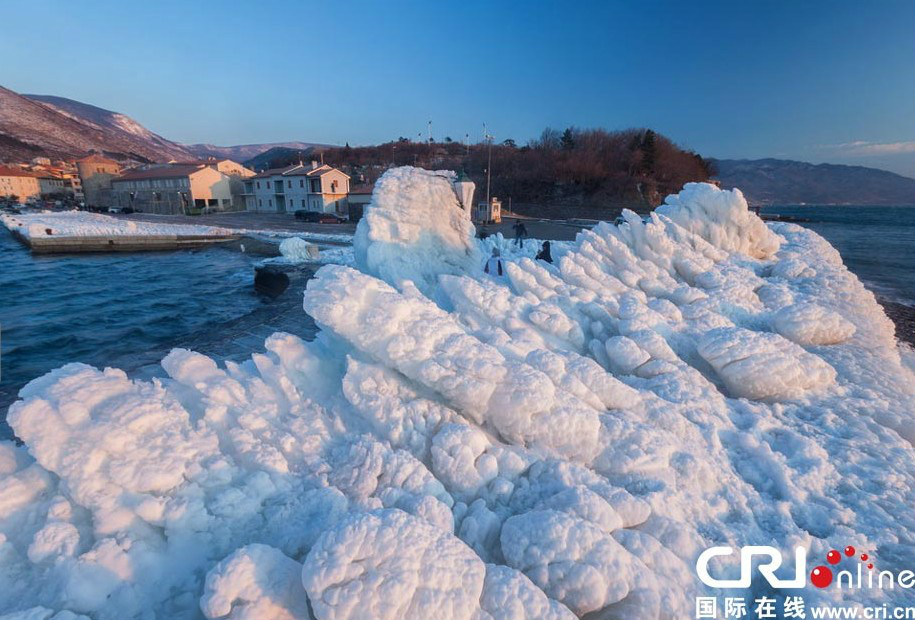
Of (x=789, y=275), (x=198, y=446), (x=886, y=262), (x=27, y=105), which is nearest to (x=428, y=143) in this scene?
(x=886, y=262)

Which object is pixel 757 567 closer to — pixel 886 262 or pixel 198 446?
pixel 198 446

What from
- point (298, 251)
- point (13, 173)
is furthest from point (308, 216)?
point (13, 173)

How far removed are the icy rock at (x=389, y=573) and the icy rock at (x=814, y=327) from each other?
6363 millimetres

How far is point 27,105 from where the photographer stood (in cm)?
13475

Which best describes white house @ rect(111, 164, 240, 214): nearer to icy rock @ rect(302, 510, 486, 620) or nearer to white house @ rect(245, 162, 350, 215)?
white house @ rect(245, 162, 350, 215)

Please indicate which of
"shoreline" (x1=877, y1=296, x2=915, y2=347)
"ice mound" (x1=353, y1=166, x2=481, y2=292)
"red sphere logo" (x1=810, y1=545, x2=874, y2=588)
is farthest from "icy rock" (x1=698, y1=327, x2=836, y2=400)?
"shoreline" (x1=877, y1=296, x2=915, y2=347)

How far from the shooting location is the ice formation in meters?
2.49

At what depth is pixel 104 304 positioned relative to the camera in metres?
13.4

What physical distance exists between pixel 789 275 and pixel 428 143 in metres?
81.3

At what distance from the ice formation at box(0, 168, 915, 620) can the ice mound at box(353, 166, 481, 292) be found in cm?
171

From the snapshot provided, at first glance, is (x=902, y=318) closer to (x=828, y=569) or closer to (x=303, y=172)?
(x=828, y=569)

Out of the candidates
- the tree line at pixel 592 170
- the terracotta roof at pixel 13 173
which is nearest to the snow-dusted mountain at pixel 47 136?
the terracotta roof at pixel 13 173

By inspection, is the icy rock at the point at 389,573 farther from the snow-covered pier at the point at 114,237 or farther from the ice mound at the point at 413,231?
the snow-covered pier at the point at 114,237

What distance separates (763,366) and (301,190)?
45402 millimetres
